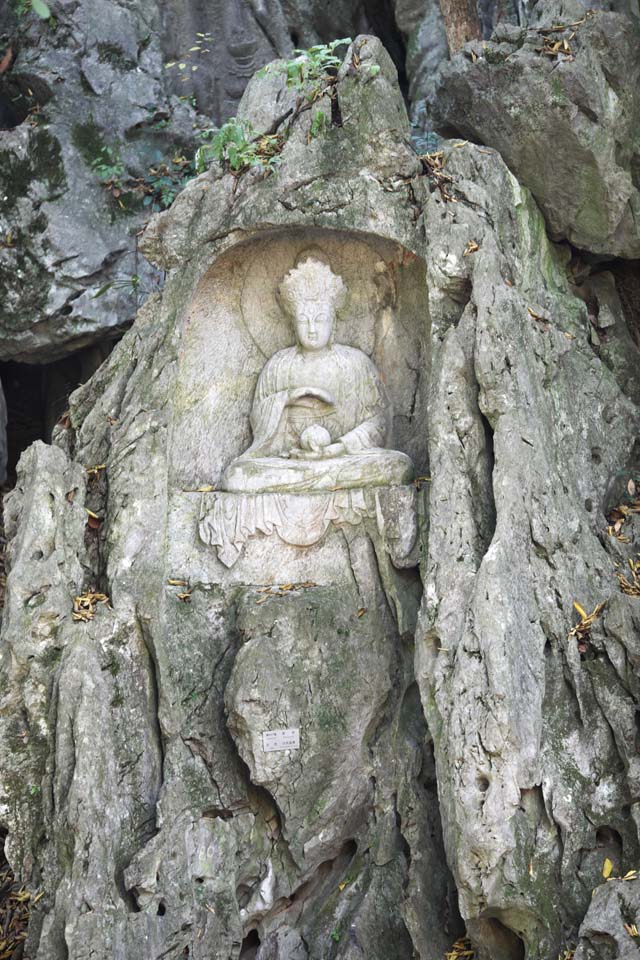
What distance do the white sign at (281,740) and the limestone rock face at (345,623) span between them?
1.2 inches

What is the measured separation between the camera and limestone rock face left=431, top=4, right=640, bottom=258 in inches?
318

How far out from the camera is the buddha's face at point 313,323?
794 centimetres

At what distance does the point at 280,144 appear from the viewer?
25.6 feet

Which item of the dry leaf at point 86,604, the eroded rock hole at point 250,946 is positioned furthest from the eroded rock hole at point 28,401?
the eroded rock hole at point 250,946

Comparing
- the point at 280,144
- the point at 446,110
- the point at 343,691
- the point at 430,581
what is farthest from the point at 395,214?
the point at 343,691

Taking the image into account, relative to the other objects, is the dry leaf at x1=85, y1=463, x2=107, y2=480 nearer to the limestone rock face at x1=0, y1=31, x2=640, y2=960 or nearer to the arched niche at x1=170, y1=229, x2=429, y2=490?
the limestone rock face at x1=0, y1=31, x2=640, y2=960

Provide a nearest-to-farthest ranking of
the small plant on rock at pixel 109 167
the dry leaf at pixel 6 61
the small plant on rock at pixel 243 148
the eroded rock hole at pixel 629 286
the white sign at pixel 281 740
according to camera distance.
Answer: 1. the white sign at pixel 281 740
2. the small plant on rock at pixel 243 148
3. the eroded rock hole at pixel 629 286
4. the small plant on rock at pixel 109 167
5. the dry leaf at pixel 6 61

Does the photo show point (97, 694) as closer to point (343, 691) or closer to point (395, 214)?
point (343, 691)

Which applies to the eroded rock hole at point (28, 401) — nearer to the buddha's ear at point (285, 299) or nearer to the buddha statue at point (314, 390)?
the buddha's ear at point (285, 299)

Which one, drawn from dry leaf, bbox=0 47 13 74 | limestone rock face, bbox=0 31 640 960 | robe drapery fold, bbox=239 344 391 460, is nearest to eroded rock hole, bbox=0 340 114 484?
dry leaf, bbox=0 47 13 74

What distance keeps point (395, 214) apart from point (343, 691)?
2.99m

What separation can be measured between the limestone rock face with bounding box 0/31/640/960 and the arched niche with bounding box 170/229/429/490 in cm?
2

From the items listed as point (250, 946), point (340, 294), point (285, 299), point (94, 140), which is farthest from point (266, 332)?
point (250, 946)

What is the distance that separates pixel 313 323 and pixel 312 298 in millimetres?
181
